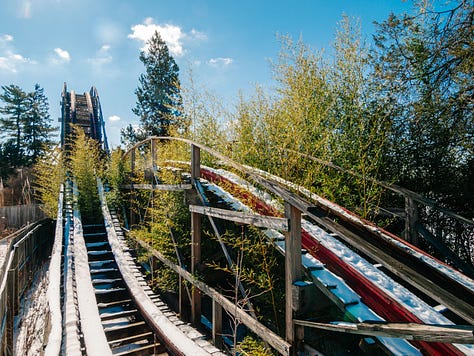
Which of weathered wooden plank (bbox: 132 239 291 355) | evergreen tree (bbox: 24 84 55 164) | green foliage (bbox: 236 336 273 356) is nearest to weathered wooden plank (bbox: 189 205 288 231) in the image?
weathered wooden plank (bbox: 132 239 291 355)

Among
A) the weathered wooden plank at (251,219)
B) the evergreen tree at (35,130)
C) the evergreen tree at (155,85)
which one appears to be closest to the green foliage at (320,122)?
the weathered wooden plank at (251,219)

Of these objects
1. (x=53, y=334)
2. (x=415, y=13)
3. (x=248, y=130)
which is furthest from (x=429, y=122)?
(x=53, y=334)

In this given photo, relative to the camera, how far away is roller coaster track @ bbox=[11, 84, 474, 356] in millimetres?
1757

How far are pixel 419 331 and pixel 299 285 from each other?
0.77 meters

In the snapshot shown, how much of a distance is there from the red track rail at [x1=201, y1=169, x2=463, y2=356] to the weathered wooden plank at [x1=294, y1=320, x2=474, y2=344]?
1.15 feet

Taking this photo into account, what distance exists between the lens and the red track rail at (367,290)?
66.1 inches

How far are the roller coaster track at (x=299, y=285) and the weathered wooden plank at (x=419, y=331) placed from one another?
0.03 metres

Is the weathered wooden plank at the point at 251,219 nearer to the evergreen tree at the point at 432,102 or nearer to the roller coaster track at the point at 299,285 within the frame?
the roller coaster track at the point at 299,285

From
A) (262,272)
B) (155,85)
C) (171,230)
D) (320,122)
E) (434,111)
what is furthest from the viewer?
(155,85)

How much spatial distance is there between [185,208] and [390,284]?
8.20ft

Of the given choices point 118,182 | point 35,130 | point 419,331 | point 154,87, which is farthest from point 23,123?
point 419,331

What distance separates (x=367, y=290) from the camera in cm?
200

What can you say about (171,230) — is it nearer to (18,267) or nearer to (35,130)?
(18,267)

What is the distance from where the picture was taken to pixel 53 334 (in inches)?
Result: 103
